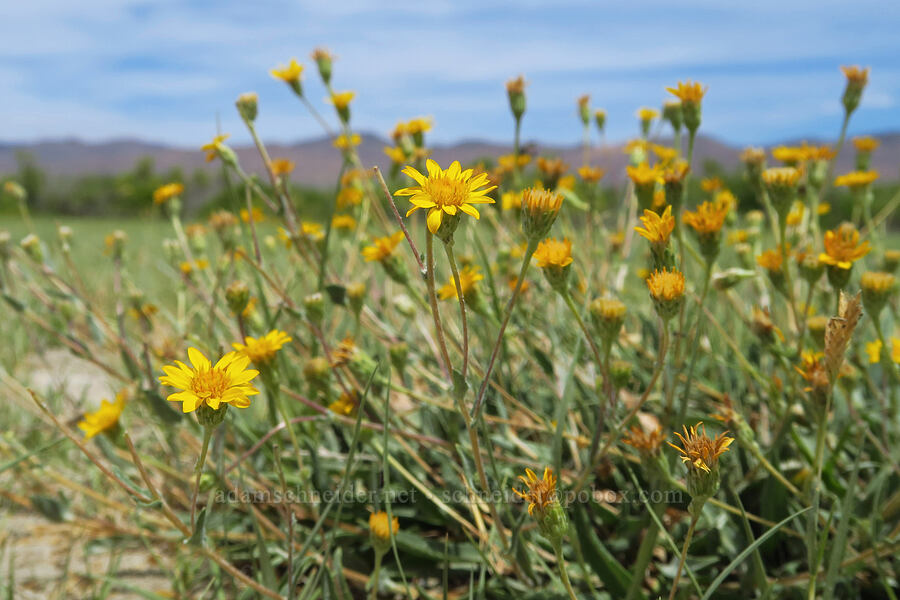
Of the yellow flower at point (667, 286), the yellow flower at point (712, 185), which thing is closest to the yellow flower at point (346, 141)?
the yellow flower at point (667, 286)

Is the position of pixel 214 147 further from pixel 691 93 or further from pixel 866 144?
pixel 866 144

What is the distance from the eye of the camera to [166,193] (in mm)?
2189

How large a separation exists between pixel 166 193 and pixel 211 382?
1536mm

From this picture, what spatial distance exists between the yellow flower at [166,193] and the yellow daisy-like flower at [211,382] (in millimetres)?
1453

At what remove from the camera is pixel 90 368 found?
10.0ft

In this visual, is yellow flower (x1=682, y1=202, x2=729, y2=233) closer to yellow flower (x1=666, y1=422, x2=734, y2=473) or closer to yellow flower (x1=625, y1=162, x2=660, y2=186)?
yellow flower (x1=625, y1=162, x2=660, y2=186)

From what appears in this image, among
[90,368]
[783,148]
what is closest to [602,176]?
[783,148]

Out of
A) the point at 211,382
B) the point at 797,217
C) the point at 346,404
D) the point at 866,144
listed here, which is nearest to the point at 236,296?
the point at 346,404

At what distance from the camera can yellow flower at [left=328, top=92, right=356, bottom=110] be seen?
6.08 feet

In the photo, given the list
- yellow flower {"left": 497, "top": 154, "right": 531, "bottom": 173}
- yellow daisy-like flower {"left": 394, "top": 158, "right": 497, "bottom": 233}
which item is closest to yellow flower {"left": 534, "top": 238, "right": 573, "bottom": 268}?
yellow daisy-like flower {"left": 394, "top": 158, "right": 497, "bottom": 233}

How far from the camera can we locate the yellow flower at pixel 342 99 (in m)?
1.85

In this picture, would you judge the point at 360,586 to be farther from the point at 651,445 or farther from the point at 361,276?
the point at 361,276

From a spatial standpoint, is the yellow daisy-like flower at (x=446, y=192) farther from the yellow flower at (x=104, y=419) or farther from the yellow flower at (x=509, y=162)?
the yellow flower at (x=509, y=162)

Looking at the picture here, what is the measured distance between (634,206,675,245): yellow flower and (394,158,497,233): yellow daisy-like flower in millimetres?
308
